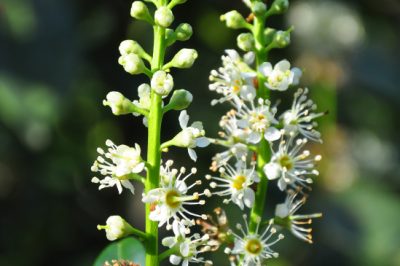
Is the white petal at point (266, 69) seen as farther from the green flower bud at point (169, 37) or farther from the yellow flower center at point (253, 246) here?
the yellow flower center at point (253, 246)

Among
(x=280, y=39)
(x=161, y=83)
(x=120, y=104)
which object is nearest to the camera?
(x=161, y=83)

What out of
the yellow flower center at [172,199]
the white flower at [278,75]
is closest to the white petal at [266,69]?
the white flower at [278,75]

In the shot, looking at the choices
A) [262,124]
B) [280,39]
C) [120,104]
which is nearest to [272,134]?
[262,124]

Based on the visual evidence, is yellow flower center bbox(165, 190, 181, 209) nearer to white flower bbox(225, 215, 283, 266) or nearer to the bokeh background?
white flower bbox(225, 215, 283, 266)

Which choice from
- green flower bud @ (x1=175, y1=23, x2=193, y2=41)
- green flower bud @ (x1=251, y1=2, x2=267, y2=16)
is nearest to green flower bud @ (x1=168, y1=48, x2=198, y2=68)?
green flower bud @ (x1=175, y1=23, x2=193, y2=41)

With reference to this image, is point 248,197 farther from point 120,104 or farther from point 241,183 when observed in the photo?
point 120,104
